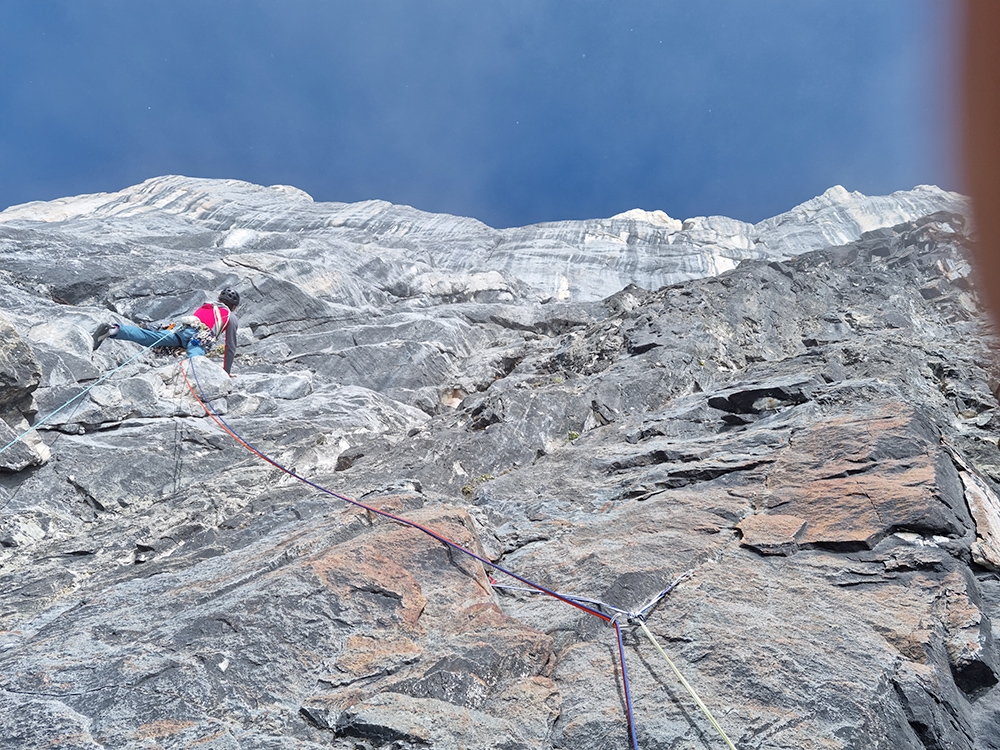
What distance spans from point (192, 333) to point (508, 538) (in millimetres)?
9390

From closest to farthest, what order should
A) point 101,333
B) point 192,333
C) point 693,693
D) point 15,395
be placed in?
point 693,693
point 15,395
point 192,333
point 101,333

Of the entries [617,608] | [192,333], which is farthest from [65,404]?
[617,608]

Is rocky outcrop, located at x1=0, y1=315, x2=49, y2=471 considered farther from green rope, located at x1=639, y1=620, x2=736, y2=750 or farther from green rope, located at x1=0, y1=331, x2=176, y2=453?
green rope, located at x1=639, y1=620, x2=736, y2=750

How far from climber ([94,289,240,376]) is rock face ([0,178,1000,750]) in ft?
1.79

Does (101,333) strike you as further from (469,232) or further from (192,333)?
(469,232)

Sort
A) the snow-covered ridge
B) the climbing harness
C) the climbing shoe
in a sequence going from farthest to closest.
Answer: the snow-covered ridge → the climbing shoe → the climbing harness

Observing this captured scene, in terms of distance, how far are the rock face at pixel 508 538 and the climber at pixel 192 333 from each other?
0.55 meters

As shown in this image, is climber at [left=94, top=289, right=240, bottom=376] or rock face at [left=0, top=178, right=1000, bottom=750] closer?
rock face at [left=0, top=178, right=1000, bottom=750]

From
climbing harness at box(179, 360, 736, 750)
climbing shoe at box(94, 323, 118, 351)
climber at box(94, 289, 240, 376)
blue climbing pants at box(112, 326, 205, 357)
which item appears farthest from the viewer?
climbing shoe at box(94, 323, 118, 351)

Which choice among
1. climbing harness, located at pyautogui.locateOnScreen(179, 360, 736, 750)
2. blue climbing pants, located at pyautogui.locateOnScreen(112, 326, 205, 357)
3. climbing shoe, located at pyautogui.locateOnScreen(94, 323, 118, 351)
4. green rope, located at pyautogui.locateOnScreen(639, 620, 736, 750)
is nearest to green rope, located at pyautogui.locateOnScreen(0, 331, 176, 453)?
blue climbing pants, located at pyautogui.locateOnScreen(112, 326, 205, 357)

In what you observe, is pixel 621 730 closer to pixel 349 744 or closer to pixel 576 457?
pixel 349 744

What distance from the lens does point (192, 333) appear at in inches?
517

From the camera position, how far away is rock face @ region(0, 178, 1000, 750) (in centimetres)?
365

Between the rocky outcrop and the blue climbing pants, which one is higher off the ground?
the blue climbing pants
